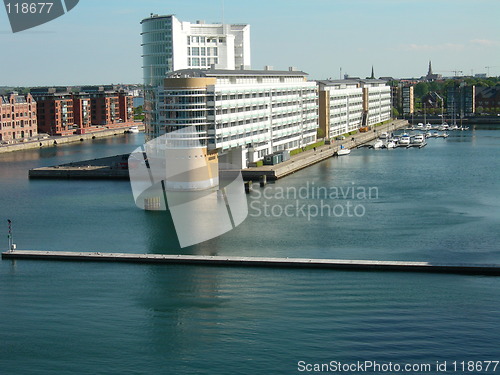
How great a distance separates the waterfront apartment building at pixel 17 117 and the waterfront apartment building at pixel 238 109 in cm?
1359

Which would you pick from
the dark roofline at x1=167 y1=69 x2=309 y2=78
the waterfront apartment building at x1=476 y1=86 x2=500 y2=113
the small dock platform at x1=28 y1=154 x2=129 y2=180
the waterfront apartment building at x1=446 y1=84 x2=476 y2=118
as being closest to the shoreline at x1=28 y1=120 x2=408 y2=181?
the small dock platform at x1=28 y1=154 x2=129 y2=180

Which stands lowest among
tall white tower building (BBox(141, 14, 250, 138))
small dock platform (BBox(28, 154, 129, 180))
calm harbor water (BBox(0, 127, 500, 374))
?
calm harbor water (BBox(0, 127, 500, 374))

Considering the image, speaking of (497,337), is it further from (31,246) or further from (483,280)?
(31,246)

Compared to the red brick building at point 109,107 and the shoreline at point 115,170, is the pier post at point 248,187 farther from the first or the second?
the red brick building at point 109,107

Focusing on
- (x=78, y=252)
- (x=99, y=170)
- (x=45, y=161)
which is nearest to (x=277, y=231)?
(x=78, y=252)

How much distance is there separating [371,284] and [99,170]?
515 inches

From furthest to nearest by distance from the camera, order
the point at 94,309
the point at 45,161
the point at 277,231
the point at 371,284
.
→ the point at 45,161 < the point at 277,231 < the point at 371,284 < the point at 94,309

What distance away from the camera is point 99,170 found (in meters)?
22.3

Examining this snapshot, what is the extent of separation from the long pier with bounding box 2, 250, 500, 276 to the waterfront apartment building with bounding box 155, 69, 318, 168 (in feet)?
23.7

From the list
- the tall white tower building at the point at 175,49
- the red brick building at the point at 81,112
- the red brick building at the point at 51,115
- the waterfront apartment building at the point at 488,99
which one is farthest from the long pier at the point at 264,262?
the waterfront apartment building at the point at 488,99

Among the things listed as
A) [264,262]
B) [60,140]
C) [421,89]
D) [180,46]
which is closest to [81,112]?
[60,140]

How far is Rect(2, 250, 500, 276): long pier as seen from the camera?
1122 cm

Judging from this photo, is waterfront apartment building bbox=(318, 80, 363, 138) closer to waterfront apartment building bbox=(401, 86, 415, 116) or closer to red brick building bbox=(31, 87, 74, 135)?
red brick building bbox=(31, 87, 74, 135)

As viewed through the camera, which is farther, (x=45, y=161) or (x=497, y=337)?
(x=45, y=161)
